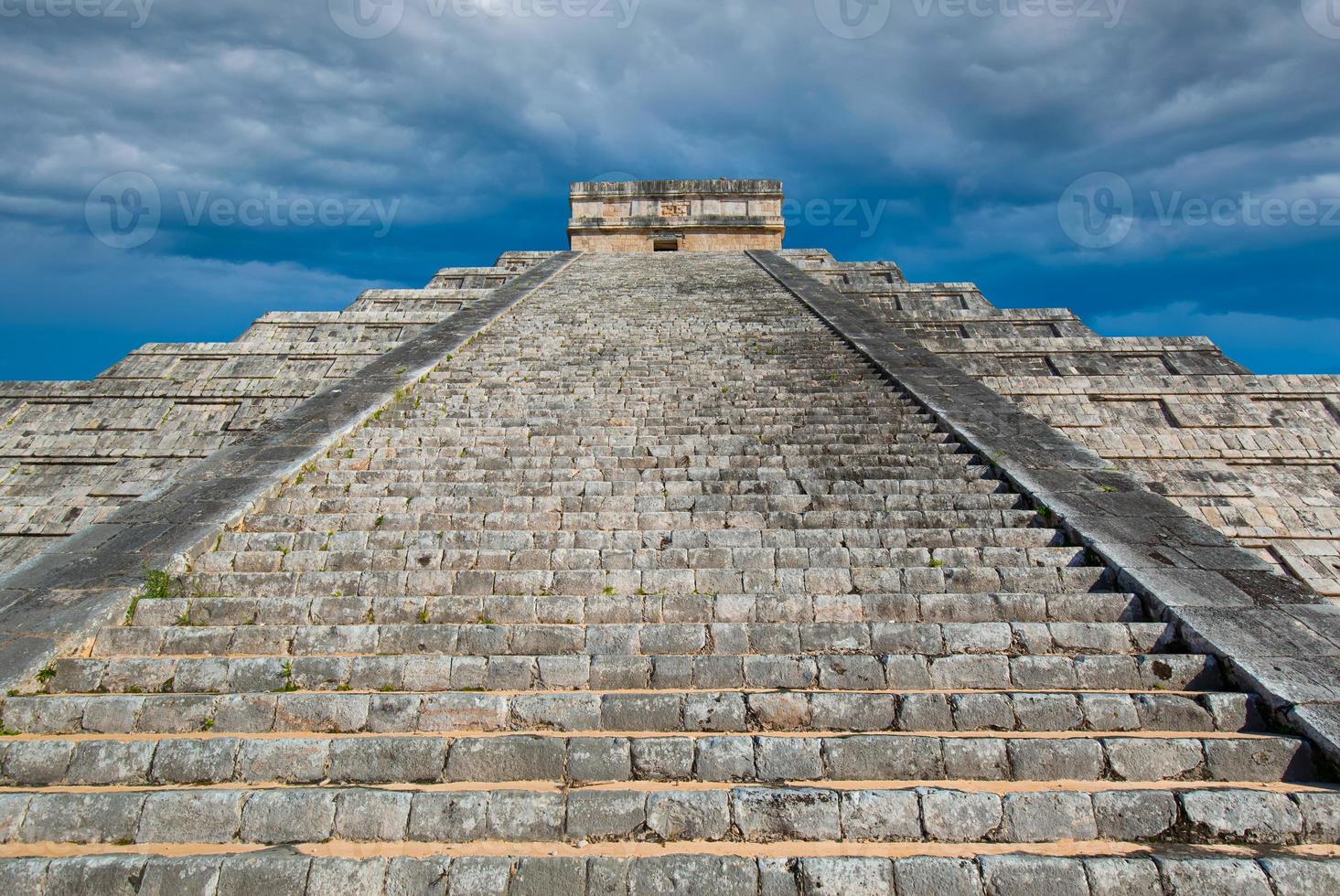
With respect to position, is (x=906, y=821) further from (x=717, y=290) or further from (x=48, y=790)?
(x=717, y=290)

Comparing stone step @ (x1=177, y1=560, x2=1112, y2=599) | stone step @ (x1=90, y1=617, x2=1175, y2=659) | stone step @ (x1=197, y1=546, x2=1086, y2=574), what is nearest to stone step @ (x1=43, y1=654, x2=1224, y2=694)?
stone step @ (x1=90, y1=617, x2=1175, y2=659)

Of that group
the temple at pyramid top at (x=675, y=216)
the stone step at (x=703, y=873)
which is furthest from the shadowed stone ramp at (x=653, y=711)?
the temple at pyramid top at (x=675, y=216)

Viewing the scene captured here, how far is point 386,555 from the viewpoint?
18.9 feet

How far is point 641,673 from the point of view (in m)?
4.43

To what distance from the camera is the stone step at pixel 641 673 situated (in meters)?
4.36

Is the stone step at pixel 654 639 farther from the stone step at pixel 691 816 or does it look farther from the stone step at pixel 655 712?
the stone step at pixel 691 816

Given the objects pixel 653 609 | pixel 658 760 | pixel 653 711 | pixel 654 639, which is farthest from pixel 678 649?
pixel 658 760

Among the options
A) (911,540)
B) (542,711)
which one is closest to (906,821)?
(542,711)

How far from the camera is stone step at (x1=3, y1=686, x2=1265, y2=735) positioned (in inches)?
159

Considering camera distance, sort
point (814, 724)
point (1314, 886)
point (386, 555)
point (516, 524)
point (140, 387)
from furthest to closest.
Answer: point (140, 387) < point (516, 524) < point (386, 555) < point (814, 724) < point (1314, 886)

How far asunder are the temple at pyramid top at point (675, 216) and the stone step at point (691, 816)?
22.3 meters

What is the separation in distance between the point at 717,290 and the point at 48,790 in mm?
13458

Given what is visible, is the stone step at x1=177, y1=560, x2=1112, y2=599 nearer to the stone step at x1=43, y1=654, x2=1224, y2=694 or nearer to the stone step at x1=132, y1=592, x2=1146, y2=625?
the stone step at x1=132, y1=592, x2=1146, y2=625

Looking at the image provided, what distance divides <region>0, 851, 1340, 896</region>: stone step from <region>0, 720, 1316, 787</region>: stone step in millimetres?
447
